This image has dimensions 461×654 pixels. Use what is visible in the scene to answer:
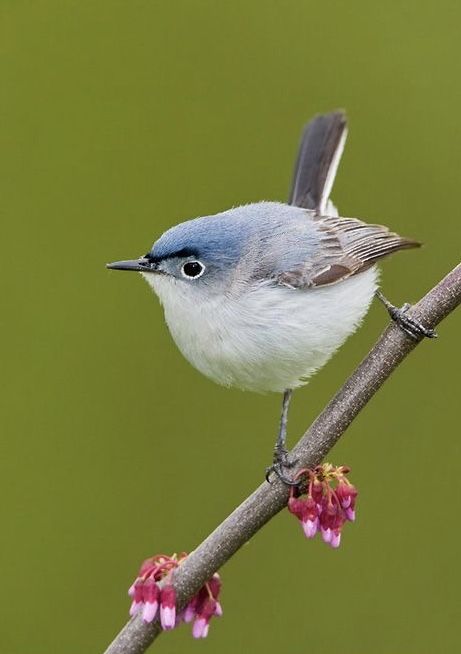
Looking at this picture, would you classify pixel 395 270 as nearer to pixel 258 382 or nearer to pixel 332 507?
pixel 258 382

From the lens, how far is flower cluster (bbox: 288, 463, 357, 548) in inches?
77.9

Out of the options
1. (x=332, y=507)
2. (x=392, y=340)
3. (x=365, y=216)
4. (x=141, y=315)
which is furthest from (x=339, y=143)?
(x=332, y=507)

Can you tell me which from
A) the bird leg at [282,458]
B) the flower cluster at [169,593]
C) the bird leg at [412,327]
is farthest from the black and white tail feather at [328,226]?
the flower cluster at [169,593]

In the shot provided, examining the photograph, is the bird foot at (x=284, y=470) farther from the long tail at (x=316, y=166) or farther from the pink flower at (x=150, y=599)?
the long tail at (x=316, y=166)

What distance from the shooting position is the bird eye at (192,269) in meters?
2.61

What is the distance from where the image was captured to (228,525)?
190cm

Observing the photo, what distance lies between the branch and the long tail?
50.2 inches

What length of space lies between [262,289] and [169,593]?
94cm

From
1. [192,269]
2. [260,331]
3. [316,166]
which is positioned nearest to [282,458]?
[260,331]

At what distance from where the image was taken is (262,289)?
2637 millimetres

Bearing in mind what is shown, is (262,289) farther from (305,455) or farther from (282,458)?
(305,455)

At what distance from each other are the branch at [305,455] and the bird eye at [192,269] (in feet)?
2.12

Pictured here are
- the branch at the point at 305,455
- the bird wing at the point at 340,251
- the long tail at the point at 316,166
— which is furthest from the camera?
the long tail at the point at 316,166

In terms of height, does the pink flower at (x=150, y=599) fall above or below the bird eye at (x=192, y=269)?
below
